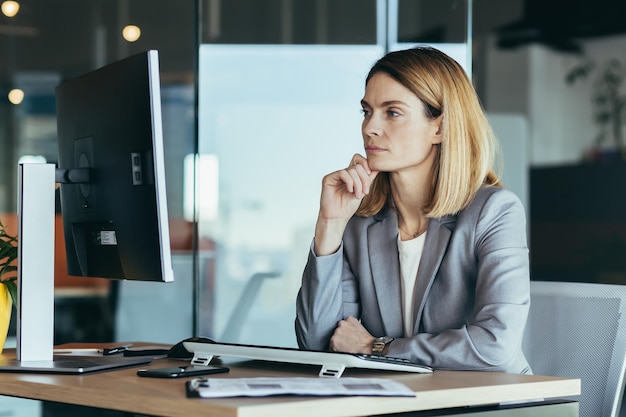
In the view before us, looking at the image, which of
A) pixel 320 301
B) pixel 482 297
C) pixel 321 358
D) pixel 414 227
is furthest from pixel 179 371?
pixel 414 227

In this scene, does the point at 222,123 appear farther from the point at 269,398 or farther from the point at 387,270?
the point at 269,398

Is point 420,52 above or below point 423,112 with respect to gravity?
above

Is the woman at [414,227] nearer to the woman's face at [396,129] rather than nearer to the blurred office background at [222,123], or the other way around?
the woman's face at [396,129]

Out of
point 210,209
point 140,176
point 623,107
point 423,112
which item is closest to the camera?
point 140,176

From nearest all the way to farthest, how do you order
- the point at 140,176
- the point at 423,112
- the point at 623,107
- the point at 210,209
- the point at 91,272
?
the point at 140,176, the point at 91,272, the point at 423,112, the point at 210,209, the point at 623,107

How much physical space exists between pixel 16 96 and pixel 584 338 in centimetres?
251

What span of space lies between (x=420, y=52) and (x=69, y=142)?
0.86m

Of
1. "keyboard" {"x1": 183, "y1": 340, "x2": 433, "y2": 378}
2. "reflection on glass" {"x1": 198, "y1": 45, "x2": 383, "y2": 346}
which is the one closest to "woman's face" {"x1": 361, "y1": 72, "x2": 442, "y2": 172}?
"keyboard" {"x1": 183, "y1": 340, "x2": 433, "y2": 378}

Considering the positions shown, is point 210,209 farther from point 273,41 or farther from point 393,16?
point 393,16

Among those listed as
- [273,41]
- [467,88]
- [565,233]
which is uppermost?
[273,41]

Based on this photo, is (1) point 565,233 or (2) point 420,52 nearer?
(2) point 420,52

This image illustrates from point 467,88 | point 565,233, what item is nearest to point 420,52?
point 467,88

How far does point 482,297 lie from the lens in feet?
6.72

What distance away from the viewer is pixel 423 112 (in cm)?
230
